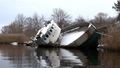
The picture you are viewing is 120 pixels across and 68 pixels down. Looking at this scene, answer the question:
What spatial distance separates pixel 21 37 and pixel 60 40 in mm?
23079

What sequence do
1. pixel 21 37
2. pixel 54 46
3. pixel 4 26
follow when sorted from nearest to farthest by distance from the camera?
pixel 54 46, pixel 21 37, pixel 4 26

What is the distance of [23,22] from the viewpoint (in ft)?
315

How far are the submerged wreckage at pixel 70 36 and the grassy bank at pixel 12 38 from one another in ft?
69.9

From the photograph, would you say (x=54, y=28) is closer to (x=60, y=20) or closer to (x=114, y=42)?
(x=114, y=42)

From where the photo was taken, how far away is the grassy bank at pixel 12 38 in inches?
2429

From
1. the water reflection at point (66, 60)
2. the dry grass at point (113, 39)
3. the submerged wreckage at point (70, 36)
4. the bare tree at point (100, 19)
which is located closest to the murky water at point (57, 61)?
the water reflection at point (66, 60)

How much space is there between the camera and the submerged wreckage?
34.9 meters

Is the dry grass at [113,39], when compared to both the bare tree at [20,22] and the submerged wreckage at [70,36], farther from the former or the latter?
the bare tree at [20,22]

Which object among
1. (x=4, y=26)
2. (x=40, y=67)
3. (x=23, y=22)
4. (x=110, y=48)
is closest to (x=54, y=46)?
(x=110, y=48)

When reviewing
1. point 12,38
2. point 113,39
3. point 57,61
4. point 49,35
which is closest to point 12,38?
point 12,38

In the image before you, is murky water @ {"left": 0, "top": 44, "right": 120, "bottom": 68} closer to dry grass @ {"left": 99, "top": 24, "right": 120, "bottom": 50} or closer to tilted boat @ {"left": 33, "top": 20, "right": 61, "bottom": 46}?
dry grass @ {"left": 99, "top": 24, "right": 120, "bottom": 50}

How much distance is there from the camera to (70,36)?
39531 mm

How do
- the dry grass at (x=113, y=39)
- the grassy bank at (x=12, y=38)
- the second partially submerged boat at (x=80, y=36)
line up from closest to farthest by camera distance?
the dry grass at (x=113, y=39)
the second partially submerged boat at (x=80, y=36)
the grassy bank at (x=12, y=38)

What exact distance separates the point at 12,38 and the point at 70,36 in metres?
26.2
